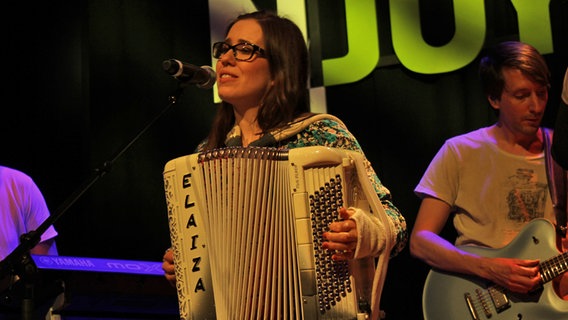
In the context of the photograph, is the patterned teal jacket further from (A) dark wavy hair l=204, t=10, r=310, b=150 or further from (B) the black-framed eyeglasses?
(B) the black-framed eyeglasses

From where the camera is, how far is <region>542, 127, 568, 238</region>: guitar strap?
11.3ft

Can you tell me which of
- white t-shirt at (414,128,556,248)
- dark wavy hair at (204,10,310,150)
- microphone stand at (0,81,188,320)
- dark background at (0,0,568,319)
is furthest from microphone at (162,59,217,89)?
dark background at (0,0,568,319)

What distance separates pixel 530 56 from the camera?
12.4 ft

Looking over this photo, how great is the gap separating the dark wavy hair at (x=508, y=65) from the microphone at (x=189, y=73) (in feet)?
5.46

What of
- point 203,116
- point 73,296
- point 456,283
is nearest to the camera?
point 73,296

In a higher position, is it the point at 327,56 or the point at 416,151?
the point at 327,56

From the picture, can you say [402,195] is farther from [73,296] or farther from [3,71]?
[3,71]

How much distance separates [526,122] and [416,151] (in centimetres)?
75

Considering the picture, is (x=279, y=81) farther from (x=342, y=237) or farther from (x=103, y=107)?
(x=103, y=107)

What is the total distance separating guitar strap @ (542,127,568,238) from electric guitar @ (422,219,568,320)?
5 centimetres

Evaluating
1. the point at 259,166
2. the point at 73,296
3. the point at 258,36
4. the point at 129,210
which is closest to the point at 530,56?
the point at 258,36

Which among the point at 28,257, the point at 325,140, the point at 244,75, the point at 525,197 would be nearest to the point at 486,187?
the point at 525,197

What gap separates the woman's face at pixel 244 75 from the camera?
264cm

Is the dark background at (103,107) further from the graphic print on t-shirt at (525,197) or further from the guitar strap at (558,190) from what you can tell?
the guitar strap at (558,190)
